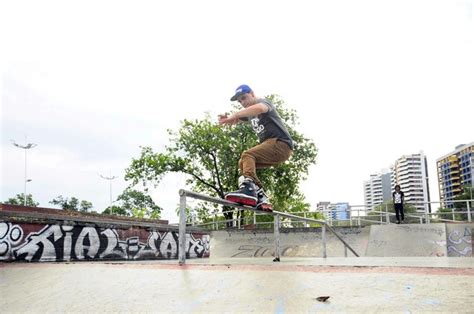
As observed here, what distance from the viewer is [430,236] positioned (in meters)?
19.0

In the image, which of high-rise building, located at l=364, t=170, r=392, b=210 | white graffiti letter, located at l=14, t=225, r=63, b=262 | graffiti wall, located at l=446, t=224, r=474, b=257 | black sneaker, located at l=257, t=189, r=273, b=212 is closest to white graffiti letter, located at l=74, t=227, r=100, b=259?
white graffiti letter, located at l=14, t=225, r=63, b=262

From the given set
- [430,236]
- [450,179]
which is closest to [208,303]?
[430,236]

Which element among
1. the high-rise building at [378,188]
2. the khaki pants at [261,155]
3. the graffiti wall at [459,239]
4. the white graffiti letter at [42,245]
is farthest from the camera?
the high-rise building at [378,188]

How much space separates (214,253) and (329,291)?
72.7 feet

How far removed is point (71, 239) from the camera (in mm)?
9773

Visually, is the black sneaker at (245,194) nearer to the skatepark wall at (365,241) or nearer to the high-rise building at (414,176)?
the skatepark wall at (365,241)

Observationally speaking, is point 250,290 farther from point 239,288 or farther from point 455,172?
point 455,172

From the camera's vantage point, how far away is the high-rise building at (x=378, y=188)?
409ft

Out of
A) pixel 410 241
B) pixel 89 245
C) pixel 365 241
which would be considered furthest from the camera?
pixel 365 241

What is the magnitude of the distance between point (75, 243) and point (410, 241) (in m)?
15.4

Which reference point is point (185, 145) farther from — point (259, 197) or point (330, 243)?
point (259, 197)

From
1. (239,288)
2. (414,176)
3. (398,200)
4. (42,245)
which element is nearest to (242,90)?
(239,288)

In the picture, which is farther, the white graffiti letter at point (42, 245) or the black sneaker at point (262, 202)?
the white graffiti letter at point (42, 245)

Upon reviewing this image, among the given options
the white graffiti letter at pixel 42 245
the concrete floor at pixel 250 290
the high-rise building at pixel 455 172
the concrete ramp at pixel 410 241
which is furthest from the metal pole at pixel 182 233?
the high-rise building at pixel 455 172
